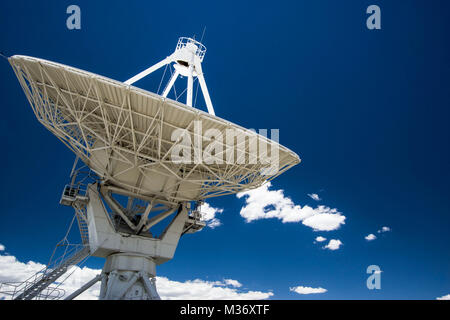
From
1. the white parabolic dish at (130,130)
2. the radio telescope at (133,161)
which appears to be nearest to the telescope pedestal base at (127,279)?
the radio telescope at (133,161)

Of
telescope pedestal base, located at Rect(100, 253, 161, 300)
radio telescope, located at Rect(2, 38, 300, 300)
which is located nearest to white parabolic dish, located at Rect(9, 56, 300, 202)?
radio telescope, located at Rect(2, 38, 300, 300)

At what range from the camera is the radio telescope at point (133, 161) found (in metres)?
16.5

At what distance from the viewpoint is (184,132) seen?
17422mm

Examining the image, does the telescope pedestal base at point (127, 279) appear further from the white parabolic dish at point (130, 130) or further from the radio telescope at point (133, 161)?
the white parabolic dish at point (130, 130)

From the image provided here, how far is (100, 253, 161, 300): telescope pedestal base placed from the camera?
1908 centimetres

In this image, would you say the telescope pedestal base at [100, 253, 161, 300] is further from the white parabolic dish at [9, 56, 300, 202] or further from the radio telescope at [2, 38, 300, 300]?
the white parabolic dish at [9, 56, 300, 202]

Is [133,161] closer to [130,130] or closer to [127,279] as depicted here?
[130,130]

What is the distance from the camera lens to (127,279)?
19500 millimetres

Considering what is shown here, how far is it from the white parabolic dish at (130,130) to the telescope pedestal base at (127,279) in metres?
4.06

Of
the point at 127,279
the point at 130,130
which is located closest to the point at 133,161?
the point at 130,130
